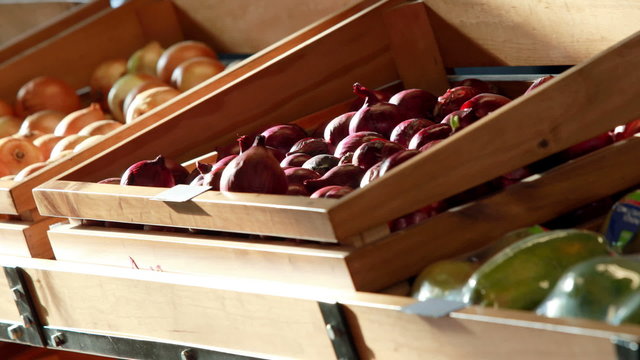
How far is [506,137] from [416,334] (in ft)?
1.07

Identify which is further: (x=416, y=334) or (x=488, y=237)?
(x=488, y=237)

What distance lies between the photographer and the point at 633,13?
5.56ft

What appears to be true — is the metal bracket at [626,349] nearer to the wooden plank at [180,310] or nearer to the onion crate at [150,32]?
the wooden plank at [180,310]

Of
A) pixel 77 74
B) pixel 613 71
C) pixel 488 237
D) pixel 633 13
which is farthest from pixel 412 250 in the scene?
pixel 77 74

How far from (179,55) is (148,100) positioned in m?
0.42

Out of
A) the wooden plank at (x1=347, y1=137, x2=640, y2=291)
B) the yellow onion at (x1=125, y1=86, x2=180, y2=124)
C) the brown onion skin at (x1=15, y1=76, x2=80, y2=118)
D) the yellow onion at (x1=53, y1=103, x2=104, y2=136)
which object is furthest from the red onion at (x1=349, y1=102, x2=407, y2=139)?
the brown onion skin at (x1=15, y1=76, x2=80, y2=118)

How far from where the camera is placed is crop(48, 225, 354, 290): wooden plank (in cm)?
136

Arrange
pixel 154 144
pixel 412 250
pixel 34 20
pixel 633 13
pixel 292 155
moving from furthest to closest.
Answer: pixel 34 20
pixel 154 144
pixel 292 155
pixel 633 13
pixel 412 250

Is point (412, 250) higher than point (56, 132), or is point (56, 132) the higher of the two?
point (56, 132)

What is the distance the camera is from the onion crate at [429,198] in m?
1.32

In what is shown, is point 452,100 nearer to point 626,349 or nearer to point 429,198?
point 429,198

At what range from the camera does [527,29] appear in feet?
6.37

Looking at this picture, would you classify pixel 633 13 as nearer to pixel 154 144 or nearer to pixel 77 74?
pixel 154 144

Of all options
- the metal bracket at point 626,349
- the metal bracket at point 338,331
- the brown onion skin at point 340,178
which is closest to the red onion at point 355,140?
the brown onion skin at point 340,178
